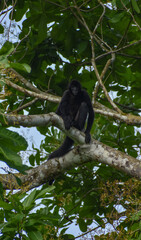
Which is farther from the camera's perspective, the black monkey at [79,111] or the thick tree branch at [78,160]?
the black monkey at [79,111]

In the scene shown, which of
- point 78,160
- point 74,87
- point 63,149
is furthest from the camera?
point 74,87

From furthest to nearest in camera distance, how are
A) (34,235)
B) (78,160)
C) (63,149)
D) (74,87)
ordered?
(74,87) → (63,149) → (78,160) → (34,235)

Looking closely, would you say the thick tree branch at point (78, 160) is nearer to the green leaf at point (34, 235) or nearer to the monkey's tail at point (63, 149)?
the monkey's tail at point (63, 149)

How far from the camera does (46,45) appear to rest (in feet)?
19.5

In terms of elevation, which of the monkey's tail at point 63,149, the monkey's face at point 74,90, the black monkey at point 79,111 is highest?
the monkey's face at point 74,90

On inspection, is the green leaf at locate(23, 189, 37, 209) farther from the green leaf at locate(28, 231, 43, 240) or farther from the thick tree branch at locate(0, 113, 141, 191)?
the thick tree branch at locate(0, 113, 141, 191)

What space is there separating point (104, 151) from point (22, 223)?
179 centimetres

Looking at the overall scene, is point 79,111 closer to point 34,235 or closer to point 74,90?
point 74,90

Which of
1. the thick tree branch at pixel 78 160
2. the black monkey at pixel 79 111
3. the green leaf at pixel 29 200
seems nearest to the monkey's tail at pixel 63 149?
the black monkey at pixel 79 111

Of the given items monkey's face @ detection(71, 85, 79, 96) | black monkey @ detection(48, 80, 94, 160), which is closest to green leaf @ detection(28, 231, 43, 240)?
black monkey @ detection(48, 80, 94, 160)

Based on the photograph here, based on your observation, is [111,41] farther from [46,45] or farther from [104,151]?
[104,151]

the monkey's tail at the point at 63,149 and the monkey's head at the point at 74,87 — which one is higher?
the monkey's head at the point at 74,87

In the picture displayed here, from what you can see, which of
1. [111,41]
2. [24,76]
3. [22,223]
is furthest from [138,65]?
[22,223]

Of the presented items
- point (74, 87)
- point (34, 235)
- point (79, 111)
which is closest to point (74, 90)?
point (74, 87)
